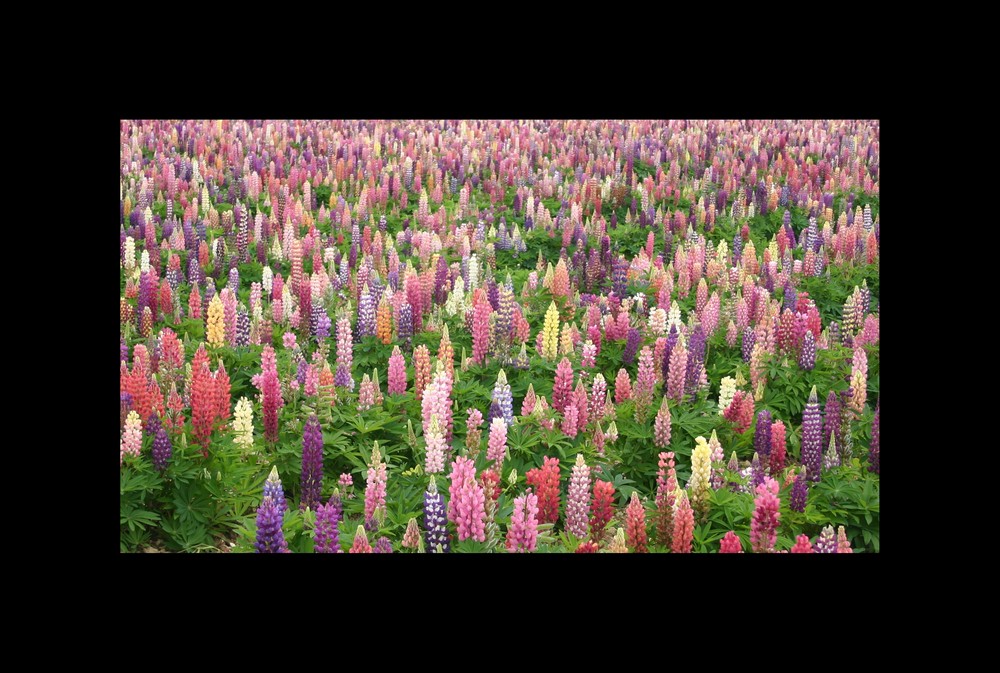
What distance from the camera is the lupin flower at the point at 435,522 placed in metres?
4.78

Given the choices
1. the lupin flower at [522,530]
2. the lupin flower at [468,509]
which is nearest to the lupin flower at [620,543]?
the lupin flower at [522,530]

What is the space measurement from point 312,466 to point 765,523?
8.04ft

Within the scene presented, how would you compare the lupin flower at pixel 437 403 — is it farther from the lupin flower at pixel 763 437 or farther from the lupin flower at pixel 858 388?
the lupin flower at pixel 858 388

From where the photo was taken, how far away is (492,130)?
16.1 meters

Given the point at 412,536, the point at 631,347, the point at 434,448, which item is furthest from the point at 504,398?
the point at 631,347

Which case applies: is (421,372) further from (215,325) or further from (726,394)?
(726,394)

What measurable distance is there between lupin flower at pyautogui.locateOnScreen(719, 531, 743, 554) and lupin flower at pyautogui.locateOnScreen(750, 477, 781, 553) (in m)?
0.14

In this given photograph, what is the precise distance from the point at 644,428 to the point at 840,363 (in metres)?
2.01

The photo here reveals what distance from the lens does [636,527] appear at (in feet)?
16.2

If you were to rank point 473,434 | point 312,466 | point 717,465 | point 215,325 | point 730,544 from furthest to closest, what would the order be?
point 215,325 → point 473,434 → point 717,465 → point 312,466 → point 730,544

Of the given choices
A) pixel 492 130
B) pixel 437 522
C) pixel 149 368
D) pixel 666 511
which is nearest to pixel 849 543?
pixel 666 511

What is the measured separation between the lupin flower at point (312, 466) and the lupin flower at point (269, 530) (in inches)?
20.2

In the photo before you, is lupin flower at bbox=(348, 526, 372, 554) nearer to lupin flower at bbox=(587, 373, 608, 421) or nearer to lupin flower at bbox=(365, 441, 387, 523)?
lupin flower at bbox=(365, 441, 387, 523)

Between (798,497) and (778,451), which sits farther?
(778,451)
